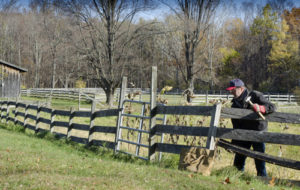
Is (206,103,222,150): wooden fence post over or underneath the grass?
over

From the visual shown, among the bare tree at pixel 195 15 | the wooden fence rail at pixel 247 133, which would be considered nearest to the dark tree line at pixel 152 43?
the bare tree at pixel 195 15

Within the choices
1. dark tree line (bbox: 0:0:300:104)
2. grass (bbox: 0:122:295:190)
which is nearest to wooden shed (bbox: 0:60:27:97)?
dark tree line (bbox: 0:0:300:104)

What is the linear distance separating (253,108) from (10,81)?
127 ft

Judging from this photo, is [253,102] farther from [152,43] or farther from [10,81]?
[152,43]

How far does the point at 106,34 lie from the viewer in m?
26.8

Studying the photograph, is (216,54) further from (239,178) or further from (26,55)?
(239,178)

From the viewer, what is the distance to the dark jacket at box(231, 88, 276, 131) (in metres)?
5.60

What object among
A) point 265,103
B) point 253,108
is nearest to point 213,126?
point 253,108

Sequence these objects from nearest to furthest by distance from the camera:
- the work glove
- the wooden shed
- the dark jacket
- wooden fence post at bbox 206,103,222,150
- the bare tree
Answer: the work glove → the dark jacket → wooden fence post at bbox 206,103,222,150 → the bare tree → the wooden shed

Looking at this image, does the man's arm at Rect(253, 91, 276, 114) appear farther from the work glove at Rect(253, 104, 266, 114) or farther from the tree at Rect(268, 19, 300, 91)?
the tree at Rect(268, 19, 300, 91)

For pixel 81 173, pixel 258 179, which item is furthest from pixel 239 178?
pixel 81 173

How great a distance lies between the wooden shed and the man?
36.8 m

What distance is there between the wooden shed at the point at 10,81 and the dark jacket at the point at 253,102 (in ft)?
121

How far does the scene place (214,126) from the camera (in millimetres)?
5883
